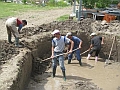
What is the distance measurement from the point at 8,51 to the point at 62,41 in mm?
2097

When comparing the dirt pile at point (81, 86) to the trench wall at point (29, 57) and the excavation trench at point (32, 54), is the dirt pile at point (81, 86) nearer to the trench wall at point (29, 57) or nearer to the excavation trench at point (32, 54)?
the excavation trench at point (32, 54)

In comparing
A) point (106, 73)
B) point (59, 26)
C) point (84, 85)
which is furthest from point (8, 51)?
point (59, 26)

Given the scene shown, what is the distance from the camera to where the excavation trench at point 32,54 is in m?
7.97

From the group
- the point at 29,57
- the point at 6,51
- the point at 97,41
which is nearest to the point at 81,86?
the point at 29,57

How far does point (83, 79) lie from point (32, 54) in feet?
7.70

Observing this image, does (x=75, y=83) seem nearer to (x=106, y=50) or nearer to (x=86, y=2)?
(x=106, y=50)

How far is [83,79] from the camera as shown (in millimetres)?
11141

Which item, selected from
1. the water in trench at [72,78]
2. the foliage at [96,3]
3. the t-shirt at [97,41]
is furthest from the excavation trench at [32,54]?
the foliage at [96,3]

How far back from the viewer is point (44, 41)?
13.4m

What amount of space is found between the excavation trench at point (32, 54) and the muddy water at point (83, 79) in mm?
398

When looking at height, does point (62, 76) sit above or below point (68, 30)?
below

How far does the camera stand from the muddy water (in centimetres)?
1004

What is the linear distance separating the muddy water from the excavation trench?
0.40 meters

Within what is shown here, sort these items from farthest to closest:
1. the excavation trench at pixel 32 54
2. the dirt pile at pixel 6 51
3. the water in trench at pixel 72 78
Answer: the water in trench at pixel 72 78 < the dirt pile at pixel 6 51 < the excavation trench at pixel 32 54
